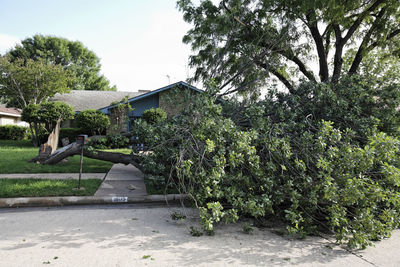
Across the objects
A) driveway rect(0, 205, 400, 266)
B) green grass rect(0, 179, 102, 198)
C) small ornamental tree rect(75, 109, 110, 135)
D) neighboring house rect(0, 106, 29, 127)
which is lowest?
driveway rect(0, 205, 400, 266)

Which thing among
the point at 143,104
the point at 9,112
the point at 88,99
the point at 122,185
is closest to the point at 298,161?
the point at 122,185

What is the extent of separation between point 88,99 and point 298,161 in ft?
73.5

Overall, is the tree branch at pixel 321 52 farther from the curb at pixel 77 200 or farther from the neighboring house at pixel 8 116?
the neighboring house at pixel 8 116

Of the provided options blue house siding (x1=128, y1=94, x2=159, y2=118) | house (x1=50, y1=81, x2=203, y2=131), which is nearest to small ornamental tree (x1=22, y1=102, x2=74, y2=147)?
house (x1=50, y1=81, x2=203, y2=131)

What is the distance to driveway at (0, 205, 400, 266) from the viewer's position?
10.0ft

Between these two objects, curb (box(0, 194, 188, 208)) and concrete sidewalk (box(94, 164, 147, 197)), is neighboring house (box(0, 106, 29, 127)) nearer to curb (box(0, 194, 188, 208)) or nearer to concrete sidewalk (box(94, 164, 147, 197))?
concrete sidewalk (box(94, 164, 147, 197))

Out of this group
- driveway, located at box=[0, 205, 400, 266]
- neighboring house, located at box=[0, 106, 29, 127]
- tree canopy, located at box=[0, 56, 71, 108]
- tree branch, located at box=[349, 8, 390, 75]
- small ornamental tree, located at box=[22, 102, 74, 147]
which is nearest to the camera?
driveway, located at box=[0, 205, 400, 266]

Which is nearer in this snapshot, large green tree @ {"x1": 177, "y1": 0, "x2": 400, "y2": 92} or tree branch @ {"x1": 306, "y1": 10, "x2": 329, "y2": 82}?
large green tree @ {"x1": 177, "y1": 0, "x2": 400, "y2": 92}

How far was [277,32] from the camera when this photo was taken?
31.5 feet

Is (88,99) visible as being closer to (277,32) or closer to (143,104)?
(143,104)

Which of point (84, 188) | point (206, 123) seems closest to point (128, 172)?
point (84, 188)

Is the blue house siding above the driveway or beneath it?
above

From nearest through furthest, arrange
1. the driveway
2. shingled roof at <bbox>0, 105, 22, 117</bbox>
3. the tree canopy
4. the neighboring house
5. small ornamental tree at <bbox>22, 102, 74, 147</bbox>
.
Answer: the driveway, small ornamental tree at <bbox>22, 102, 74, 147</bbox>, the tree canopy, shingled roof at <bbox>0, 105, 22, 117</bbox>, the neighboring house

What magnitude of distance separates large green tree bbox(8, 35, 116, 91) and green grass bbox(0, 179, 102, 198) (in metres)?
26.0
